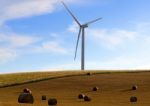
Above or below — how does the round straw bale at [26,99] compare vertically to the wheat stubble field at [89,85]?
below

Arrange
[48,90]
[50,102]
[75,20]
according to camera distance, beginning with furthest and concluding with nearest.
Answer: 1. [75,20]
2. [48,90]
3. [50,102]

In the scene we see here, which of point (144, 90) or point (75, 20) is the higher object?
point (75, 20)

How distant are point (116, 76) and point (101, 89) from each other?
657 inches

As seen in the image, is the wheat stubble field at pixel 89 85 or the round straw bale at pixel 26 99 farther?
the wheat stubble field at pixel 89 85

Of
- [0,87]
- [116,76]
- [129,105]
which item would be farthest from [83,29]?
[129,105]

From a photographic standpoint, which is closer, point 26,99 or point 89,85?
point 26,99

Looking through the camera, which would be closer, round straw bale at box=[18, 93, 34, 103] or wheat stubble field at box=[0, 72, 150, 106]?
round straw bale at box=[18, 93, 34, 103]

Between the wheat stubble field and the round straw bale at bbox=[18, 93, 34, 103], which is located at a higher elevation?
the wheat stubble field

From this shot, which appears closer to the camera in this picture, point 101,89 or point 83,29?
point 101,89

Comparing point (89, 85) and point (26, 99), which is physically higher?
point (89, 85)

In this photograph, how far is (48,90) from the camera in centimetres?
7425

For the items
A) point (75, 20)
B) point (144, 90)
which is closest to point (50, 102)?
point (144, 90)

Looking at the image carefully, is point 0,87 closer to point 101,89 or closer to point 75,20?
point 101,89

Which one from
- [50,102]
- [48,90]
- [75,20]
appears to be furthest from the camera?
[75,20]
